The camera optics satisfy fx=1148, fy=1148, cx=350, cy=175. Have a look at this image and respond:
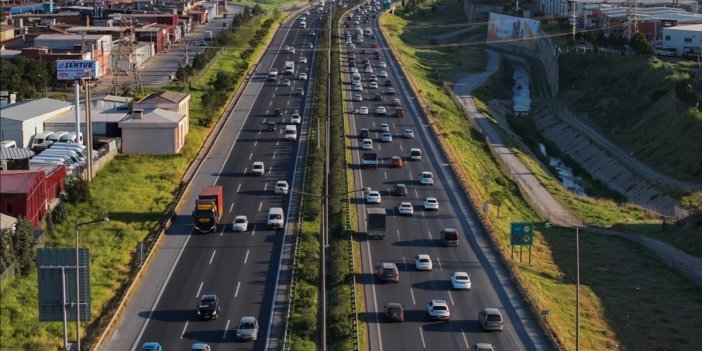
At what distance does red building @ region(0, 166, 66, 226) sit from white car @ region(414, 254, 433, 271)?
57.5 ft

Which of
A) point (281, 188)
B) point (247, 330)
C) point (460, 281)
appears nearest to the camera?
point (247, 330)

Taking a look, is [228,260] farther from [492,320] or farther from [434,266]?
[492,320]

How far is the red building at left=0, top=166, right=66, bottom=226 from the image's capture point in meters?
51.7

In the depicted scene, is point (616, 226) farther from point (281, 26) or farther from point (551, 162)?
point (281, 26)

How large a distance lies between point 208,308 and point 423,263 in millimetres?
11594

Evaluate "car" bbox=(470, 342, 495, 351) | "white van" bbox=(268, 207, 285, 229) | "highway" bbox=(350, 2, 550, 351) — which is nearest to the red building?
"white van" bbox=(268, 207, 285, 229)

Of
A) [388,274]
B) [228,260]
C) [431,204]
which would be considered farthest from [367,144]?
[388,274]

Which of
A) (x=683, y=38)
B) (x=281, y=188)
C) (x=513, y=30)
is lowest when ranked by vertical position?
(x=281, y=188)

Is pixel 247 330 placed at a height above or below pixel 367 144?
below

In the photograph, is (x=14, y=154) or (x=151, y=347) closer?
(x=151, y=347)

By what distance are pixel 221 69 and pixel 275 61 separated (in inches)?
456

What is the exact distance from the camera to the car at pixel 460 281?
4669 cm

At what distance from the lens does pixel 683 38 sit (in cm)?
12644

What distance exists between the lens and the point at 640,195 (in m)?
81.9
